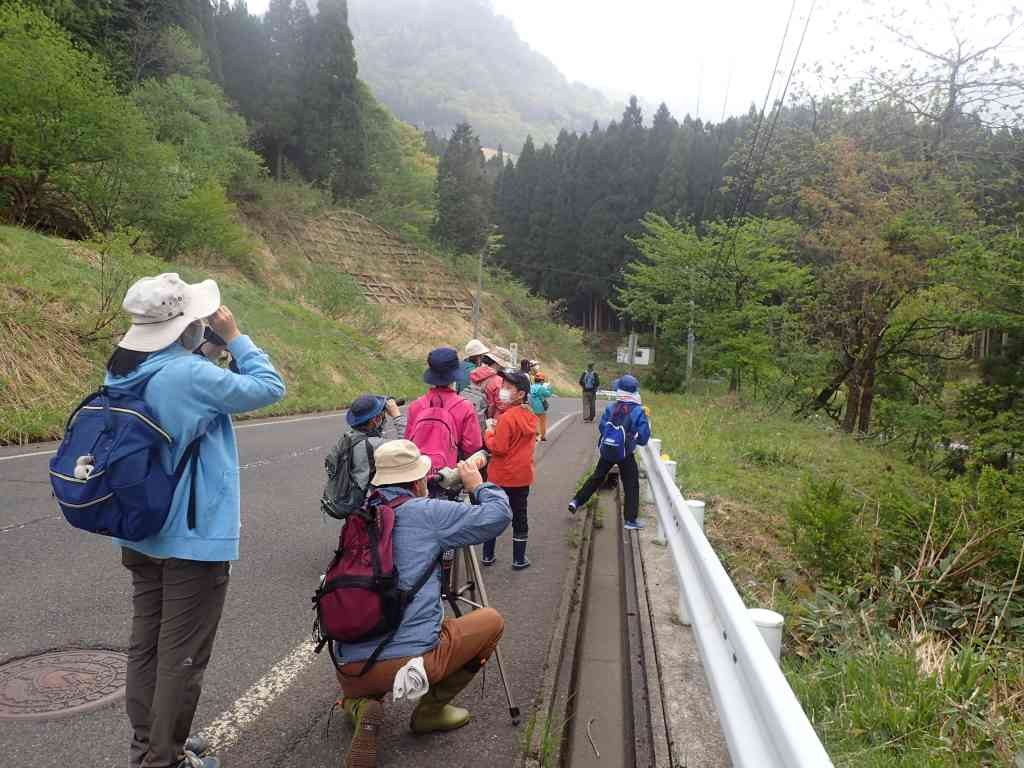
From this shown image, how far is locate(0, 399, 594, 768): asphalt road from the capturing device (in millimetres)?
3143

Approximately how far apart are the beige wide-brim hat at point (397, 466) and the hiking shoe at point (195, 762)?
127cm

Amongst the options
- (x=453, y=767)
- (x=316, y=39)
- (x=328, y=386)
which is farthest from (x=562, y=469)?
(x=316, y=39)

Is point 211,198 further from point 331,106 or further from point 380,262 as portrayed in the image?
point 331,106

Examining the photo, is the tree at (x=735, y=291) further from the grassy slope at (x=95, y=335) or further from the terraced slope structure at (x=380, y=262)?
the terraced slope structure at (x=380, y=262)

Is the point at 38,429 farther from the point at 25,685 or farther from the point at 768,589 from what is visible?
the point at 768,589

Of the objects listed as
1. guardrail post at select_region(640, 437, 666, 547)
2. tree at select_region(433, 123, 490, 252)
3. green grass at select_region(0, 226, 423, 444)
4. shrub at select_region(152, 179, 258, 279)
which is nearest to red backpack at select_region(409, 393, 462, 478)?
guardrail post at select_region(640, 437, 666, 547)

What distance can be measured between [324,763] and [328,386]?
20.3 meters

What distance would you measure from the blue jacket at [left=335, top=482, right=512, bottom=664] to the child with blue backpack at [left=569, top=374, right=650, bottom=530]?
4.29m

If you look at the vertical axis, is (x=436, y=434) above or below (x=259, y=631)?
above

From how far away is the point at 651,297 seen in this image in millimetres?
37281

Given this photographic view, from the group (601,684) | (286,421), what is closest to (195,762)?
(601,684)

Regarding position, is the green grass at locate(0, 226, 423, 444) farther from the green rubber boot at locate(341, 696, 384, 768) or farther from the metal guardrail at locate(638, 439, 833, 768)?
the metal guardrail at locate(638, 439, 833, 768)

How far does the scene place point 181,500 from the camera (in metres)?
2.61

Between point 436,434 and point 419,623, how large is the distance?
237 cm
